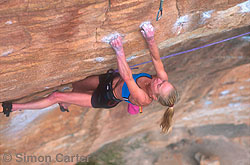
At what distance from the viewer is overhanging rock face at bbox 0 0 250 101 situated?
6.61 feet

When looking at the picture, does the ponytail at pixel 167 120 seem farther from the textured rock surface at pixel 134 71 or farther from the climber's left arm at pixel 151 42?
the textured rock surface at pixel 134 71

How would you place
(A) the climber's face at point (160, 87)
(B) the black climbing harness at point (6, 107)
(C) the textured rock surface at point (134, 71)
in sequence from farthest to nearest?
(B) the black climbing harness at point (6, 107) → (A) the climber's face at point (160, 87) → (C) the textured rock surface at point (134, 71)

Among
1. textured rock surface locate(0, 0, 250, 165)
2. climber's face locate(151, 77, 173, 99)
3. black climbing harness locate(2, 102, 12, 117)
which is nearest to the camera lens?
textured rock surface locate(0, 0, 250, 165)

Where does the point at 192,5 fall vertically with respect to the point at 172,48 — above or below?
above

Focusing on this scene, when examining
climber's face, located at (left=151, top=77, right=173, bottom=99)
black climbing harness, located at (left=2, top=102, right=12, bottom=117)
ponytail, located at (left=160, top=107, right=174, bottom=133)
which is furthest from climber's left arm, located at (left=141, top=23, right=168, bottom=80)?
black climbing harness, located at (left=2, top=102, right=12, bottom=117)

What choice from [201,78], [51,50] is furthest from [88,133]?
[51,50]

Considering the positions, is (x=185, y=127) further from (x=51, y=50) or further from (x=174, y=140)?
(x=51, y=50)

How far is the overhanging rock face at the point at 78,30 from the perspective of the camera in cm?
202

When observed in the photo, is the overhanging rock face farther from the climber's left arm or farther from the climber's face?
the climber's face

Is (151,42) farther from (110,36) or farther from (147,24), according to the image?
(110,36)

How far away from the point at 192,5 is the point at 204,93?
2.79 meters

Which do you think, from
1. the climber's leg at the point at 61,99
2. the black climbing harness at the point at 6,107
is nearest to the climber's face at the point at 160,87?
the climber's leg at the point at 61,99

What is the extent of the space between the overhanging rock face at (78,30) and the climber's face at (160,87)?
58cm

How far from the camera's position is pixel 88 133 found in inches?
190
